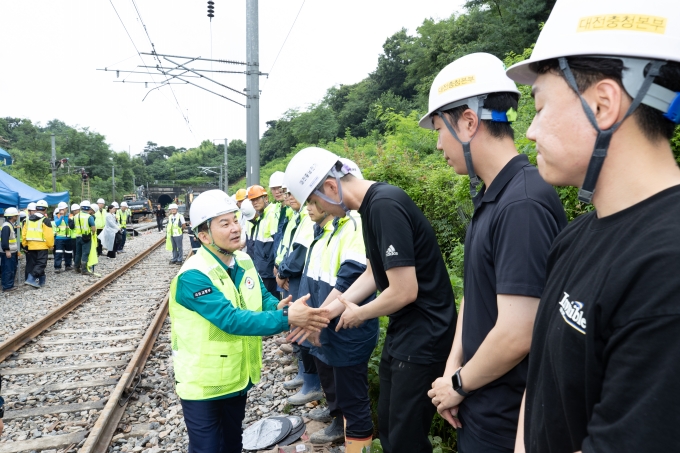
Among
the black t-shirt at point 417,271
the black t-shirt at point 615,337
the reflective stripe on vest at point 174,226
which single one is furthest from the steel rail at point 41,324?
the black t-shirt at point 615,337

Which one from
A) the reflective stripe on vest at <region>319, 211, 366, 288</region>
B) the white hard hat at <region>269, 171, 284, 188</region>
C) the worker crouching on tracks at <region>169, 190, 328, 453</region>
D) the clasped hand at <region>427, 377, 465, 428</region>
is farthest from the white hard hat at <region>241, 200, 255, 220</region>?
the clasped hand at <region>427, 377, 465, 428</region>

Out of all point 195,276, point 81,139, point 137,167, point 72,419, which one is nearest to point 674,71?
point 195,276

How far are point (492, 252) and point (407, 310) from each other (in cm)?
89

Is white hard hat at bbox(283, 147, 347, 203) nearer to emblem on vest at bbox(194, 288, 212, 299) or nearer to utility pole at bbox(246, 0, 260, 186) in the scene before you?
emblem on vest at bbox(194, 288, 212, 299)

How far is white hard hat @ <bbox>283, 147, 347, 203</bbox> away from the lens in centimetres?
283

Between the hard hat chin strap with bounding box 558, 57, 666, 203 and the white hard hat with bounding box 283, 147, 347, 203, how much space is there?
1.85m

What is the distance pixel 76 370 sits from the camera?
6336mm

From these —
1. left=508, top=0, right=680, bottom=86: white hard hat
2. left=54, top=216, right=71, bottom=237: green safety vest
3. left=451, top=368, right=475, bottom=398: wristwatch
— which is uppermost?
left=508, top=0, right=680, bottom=86: white hard hat

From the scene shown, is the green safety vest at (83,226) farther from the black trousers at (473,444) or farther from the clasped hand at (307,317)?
the black trousers at (473,444)

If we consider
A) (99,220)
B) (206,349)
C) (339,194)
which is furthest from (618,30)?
(99,220)

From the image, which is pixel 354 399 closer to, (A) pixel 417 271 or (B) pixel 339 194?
(A) pixel 417 271

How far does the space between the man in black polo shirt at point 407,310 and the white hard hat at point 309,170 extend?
0.33 meters

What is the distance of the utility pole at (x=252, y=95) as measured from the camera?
11289 mm

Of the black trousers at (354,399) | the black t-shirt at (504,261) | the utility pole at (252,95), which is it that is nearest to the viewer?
the black t-shirt at (504,261)
